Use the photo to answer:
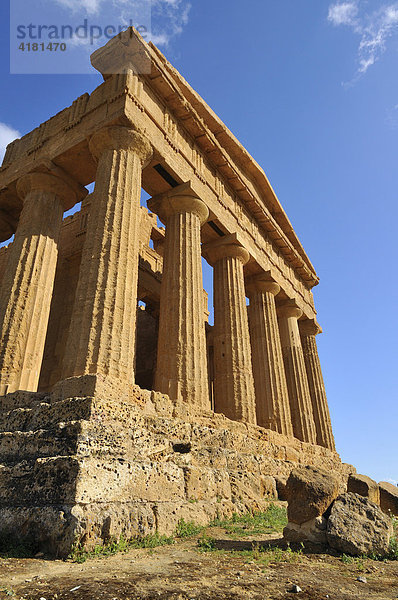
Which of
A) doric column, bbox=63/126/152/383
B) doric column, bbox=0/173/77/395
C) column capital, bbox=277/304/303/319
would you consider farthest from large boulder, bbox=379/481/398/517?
column capital, bbox=277/304/303/319

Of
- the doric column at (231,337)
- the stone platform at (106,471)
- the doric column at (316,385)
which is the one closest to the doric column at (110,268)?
the stone platform at (106,471)

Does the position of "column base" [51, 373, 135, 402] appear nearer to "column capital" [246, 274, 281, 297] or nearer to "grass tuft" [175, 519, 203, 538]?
"grass tuft" [175, 519, 203, 538]

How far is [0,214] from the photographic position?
14.4 m

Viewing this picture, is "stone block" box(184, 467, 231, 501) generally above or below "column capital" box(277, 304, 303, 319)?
below

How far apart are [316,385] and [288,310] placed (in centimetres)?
434

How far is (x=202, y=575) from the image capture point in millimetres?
4270

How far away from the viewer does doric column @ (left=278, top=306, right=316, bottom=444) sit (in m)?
18.2

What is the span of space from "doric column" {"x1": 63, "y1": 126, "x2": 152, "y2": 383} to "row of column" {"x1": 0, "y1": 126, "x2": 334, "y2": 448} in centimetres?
2

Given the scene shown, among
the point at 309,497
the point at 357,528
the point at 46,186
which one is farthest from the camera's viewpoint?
the point at 46,186

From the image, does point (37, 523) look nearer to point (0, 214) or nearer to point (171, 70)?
point (0, 214)

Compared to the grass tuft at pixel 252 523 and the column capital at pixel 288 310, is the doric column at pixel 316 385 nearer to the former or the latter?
the column capital at pixel 288 310

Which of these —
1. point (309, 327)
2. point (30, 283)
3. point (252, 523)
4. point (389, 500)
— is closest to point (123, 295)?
point (30, 283)

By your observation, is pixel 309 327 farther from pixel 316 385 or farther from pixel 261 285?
pixel 261 285

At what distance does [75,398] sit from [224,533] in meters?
3.34
